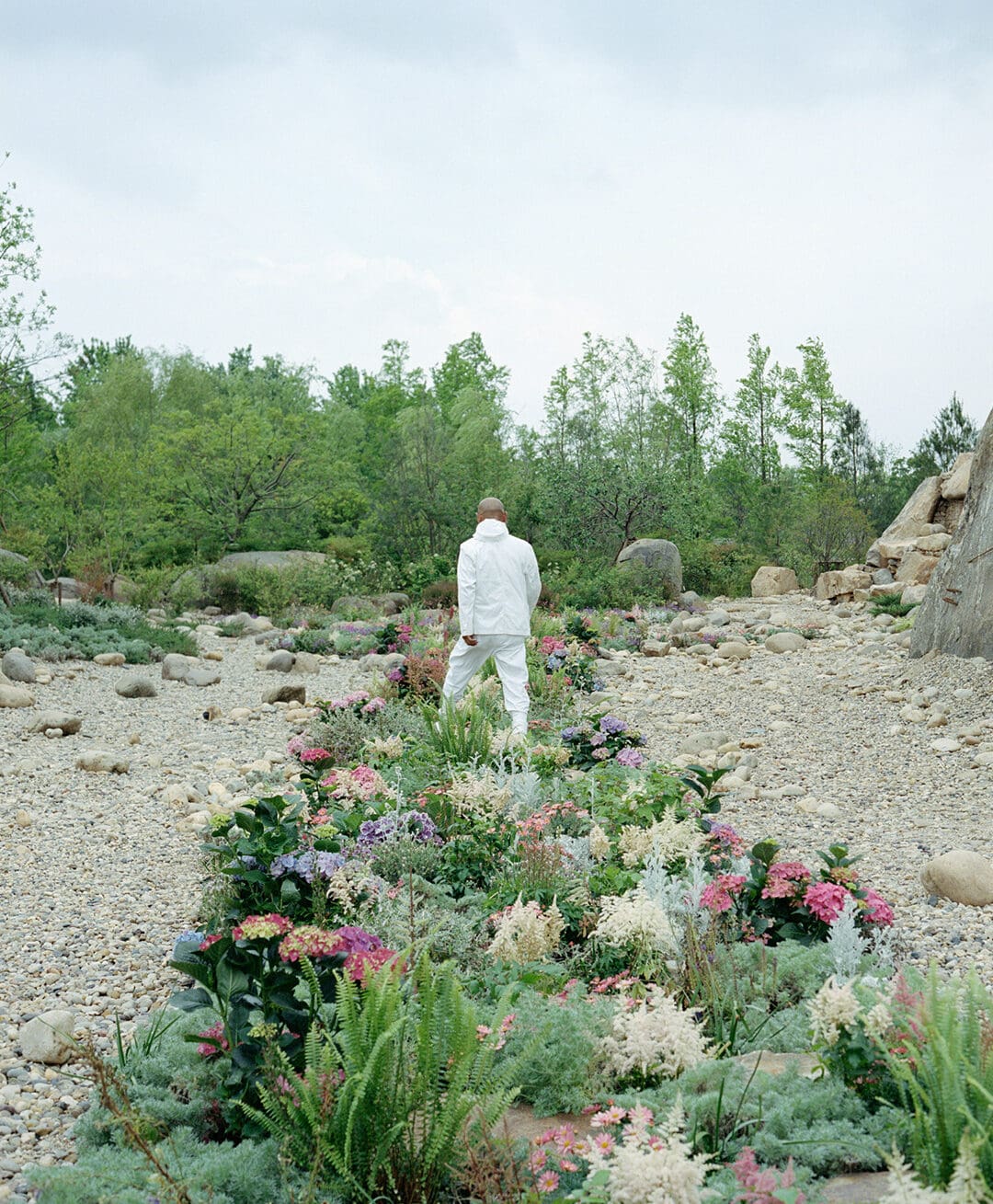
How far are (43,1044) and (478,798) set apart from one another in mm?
2164

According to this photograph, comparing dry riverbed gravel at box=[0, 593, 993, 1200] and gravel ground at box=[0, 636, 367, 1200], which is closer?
gravel ground at box=[0, 636, 367, 1200]

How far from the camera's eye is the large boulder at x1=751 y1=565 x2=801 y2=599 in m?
19.7

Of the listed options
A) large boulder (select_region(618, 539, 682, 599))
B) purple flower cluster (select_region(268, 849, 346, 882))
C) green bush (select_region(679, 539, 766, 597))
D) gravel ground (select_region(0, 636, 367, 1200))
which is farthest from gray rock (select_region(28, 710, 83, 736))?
green bush (select_region(679, 539, 766, 597))

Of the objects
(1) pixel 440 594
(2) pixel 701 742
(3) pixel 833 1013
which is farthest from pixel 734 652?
(3) pixel 833 1013

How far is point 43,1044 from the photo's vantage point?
3.15 m

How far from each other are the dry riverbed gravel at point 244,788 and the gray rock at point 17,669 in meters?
0.19

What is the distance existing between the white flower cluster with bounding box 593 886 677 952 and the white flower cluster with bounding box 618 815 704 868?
719mm

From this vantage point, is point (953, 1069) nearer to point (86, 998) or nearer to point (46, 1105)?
point (46, 1105)

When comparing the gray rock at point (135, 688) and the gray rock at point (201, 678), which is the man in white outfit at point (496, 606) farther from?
the gray rock at point (201, 678)

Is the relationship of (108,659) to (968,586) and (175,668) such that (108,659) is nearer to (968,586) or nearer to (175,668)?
(175,668)

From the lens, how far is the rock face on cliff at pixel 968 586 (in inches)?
360

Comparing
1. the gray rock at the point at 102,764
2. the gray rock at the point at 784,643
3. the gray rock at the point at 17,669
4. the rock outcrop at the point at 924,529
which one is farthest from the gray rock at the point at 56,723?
the rock outcrop at the point at 924,529

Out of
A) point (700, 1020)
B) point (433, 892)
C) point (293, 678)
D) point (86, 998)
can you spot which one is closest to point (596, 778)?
point (433, 892)

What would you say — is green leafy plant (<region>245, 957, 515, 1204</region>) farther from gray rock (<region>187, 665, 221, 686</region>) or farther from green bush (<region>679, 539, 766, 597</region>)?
green bush (<region>679, 539, 766, 597</region>)
